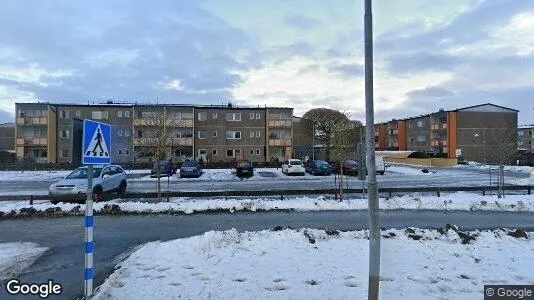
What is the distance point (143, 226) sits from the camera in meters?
12.5

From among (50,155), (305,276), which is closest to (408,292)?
(305,276)

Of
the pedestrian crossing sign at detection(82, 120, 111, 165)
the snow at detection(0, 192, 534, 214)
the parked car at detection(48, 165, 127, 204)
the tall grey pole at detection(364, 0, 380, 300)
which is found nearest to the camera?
the tall grey pole at detection(364, 0, 380, 300)

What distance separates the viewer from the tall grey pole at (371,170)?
459 cm

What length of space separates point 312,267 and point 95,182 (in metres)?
14.5

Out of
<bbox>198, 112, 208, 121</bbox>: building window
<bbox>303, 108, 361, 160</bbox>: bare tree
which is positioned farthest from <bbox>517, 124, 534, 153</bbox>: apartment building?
<bbox>198, 112, 208, 121</bbox>: building window

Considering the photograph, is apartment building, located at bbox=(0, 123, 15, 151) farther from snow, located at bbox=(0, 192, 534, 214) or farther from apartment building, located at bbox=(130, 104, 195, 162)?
snow, located at bbox=(0, 192, 534, 214)

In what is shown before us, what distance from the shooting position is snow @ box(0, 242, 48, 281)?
736 centimetres

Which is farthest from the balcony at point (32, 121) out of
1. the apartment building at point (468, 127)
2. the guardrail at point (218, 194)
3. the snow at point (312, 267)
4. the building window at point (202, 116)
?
the apartment building at point (468, 127)

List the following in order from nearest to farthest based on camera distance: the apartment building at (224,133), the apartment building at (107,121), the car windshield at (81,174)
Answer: the car windshield at (81,174)
the apartment building at (107,121)
the apartment building at (224,133)

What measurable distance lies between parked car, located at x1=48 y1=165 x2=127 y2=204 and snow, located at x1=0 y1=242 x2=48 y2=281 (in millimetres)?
6299

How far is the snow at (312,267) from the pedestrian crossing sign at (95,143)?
195 cm

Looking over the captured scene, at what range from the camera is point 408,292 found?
5734 millimetres

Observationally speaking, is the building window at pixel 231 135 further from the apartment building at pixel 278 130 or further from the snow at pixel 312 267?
the snow at pixel 312 267

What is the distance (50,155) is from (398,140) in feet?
250
